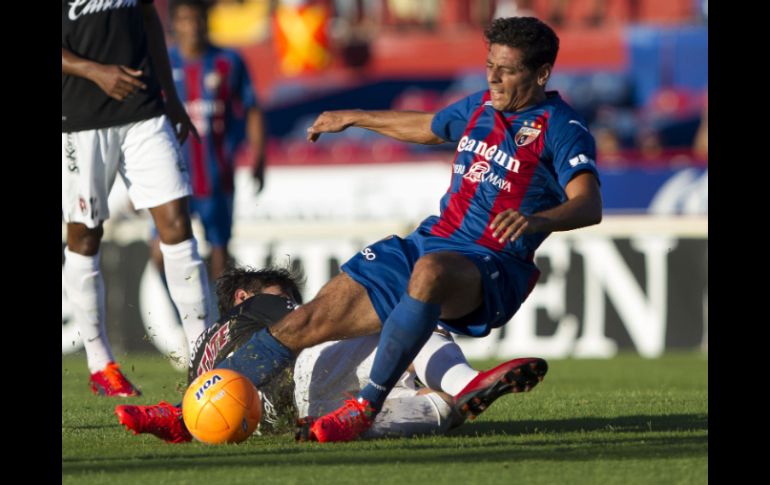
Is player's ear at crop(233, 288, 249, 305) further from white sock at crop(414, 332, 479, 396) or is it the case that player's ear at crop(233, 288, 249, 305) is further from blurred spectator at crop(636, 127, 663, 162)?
blurred spectator at crop(636, 127, 663, 162)

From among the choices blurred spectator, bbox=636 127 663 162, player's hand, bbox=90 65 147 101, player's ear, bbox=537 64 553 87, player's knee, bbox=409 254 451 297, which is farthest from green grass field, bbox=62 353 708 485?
blurred spectator, bbox=636 127 663 162

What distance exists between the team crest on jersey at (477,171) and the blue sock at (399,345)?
0.75 meters

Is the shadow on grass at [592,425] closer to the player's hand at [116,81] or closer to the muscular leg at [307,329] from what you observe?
the muscular leg at [307,329]

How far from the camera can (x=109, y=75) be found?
7785mm

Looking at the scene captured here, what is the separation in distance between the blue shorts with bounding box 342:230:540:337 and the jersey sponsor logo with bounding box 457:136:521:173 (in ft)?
1.21

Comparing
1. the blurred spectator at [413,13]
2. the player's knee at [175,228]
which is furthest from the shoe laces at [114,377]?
the blurred spectator at [413,13]

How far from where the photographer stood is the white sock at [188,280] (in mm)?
8008

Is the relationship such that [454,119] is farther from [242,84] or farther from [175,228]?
[242,84]

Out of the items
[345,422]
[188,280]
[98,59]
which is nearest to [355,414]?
[345,422]

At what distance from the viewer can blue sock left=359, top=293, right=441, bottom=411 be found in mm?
5797

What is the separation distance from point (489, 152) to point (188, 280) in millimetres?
2325
